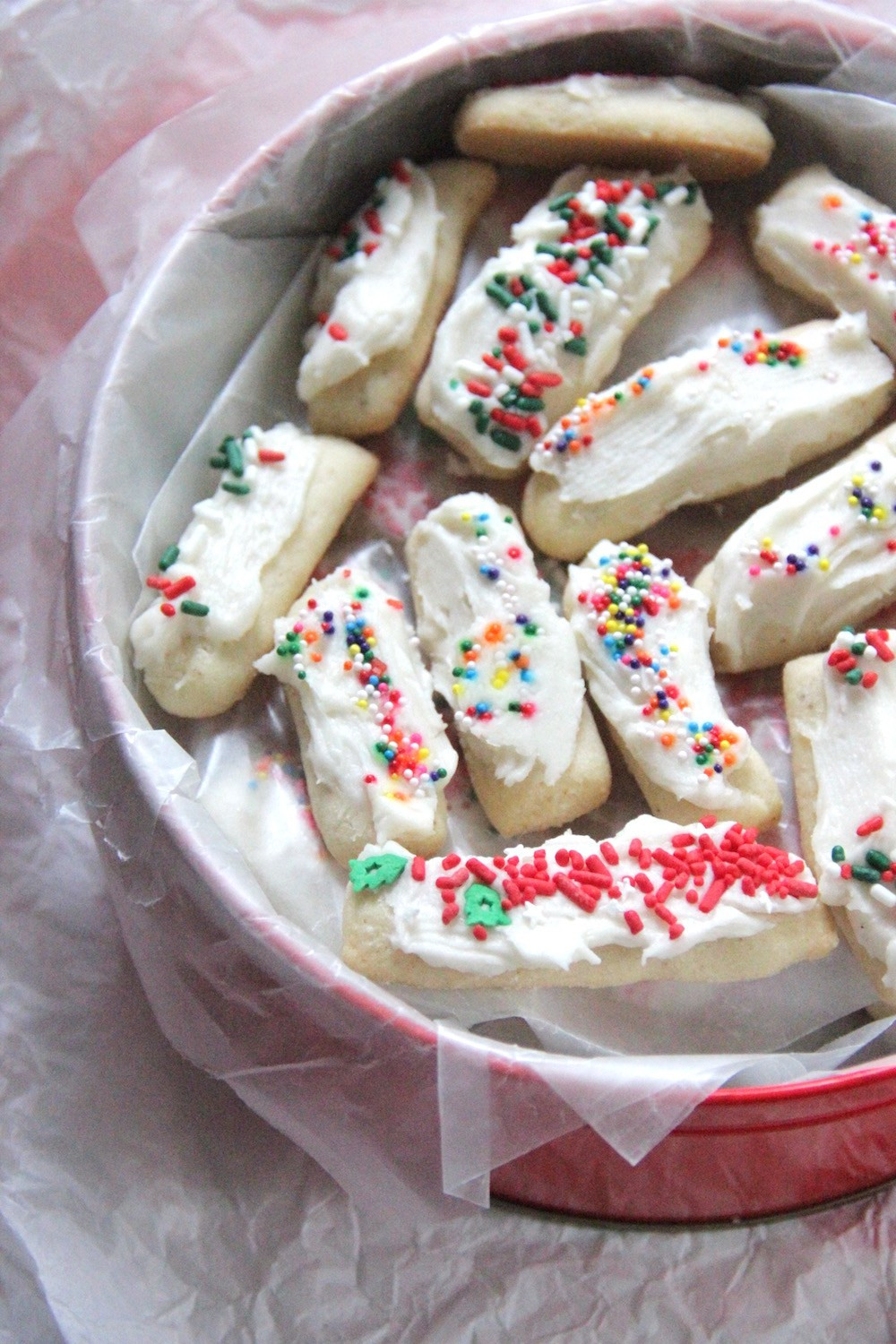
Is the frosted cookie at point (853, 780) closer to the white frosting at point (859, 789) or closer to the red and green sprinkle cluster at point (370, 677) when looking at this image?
the white frosting at point (859, 789)

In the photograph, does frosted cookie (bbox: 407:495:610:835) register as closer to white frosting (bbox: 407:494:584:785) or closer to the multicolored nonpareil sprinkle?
white frosting (bbox: 407:494:584:785)

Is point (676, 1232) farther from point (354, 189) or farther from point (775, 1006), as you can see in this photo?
point (354, 189)

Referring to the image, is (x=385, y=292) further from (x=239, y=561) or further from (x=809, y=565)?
(x=809, y=565)

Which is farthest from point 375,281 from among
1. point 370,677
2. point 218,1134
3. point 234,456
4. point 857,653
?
point 218,1134

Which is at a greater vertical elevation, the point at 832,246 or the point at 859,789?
the point at 832,246

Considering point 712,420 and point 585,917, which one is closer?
point 585,917

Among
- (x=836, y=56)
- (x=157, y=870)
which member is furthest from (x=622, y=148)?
(x=157, y=870)
